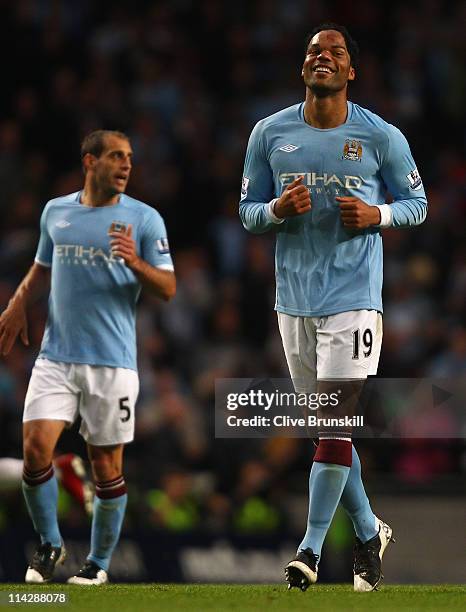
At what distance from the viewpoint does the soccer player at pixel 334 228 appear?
671 cm

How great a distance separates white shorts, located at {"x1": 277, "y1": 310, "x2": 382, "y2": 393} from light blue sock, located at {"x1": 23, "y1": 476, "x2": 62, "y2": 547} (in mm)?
1610

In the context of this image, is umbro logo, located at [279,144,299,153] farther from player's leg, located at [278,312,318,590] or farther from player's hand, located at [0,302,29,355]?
player's hand, located at [0,302,29,355]

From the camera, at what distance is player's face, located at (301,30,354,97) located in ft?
22.3

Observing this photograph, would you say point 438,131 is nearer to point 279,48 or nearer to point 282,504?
point 279,48

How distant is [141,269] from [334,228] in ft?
3.89

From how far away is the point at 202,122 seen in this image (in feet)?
46.9

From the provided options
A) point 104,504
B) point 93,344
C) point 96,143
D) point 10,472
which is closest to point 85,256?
point 93,344

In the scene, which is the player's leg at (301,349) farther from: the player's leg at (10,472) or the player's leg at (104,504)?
the player's leg at (10,472)

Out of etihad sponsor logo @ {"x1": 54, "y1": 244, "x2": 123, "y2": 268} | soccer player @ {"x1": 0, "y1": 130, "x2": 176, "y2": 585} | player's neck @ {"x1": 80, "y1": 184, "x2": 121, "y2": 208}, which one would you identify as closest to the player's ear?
soccer player @ {"x1": 0, "y1": 130, "x2": 176, "y2": 585}

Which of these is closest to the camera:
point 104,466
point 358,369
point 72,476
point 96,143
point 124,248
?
point 358,369

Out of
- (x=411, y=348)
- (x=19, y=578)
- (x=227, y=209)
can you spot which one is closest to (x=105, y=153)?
(x=19, y=578)

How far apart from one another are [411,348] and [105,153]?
4.66 meters

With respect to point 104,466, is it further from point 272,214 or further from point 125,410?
point 272,214

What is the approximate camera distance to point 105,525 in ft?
25.6
